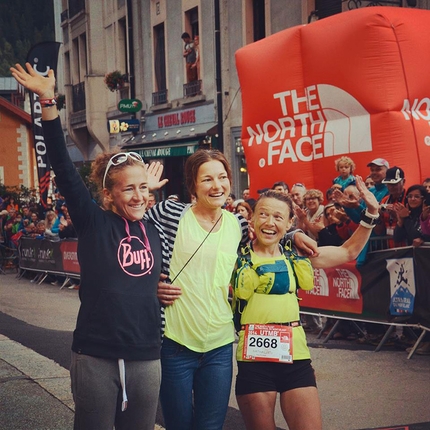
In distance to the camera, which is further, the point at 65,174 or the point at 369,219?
the point at 369,219

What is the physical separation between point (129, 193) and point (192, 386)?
995 millimetres

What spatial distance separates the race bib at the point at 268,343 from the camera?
3883 millimetres

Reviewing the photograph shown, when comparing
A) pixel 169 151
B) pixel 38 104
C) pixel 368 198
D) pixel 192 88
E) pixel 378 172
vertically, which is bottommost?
pixel 368 198

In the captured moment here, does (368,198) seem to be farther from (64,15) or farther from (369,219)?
(64,15)

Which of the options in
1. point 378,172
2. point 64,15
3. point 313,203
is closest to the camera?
point 378,172

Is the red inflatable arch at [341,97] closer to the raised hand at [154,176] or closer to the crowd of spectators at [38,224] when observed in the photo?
the crowd of spectators at [38,224]

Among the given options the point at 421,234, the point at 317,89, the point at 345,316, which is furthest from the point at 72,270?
the point at 421,234

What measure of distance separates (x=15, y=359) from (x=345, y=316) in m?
3.63

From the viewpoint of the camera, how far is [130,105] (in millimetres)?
26703

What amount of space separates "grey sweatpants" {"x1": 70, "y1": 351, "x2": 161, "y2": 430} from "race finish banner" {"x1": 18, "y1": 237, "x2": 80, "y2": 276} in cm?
1212

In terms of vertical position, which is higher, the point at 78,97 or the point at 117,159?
the point at 78,97

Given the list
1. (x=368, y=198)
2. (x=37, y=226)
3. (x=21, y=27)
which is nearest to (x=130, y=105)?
(x=37, y=226)

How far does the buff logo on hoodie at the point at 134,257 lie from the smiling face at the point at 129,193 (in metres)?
0.12

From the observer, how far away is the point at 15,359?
7730 mm
